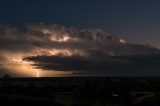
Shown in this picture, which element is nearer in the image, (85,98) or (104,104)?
(104,104)

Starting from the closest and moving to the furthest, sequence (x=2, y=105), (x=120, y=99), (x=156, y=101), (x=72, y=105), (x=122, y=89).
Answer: (x=2, y=105), (x=72, y=105), (x=156, y=101), (x=120, y=99), (x=122, y=89)

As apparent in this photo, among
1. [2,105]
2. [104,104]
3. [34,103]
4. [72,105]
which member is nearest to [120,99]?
[104,104]

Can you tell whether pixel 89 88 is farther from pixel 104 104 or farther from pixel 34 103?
pixel 34 103

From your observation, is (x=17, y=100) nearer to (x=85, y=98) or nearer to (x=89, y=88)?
(x=85, y=98)

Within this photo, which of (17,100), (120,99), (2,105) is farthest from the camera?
(120,99)

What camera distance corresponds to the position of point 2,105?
56.9m

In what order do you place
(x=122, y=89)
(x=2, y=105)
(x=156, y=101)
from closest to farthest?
(x=2, y=105)
(x=156, y=101)
(x=122, y=89)

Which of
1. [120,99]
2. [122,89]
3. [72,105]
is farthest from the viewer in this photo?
[122,89]

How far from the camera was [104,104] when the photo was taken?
250 ft

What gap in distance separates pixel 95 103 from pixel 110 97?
23.6ft

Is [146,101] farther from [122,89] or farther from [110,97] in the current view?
[122,89]

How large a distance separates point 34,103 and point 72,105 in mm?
8915

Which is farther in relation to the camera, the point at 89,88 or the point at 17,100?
Answer: the point at 89,88

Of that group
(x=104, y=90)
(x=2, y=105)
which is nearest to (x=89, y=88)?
(x=104, y=90)
